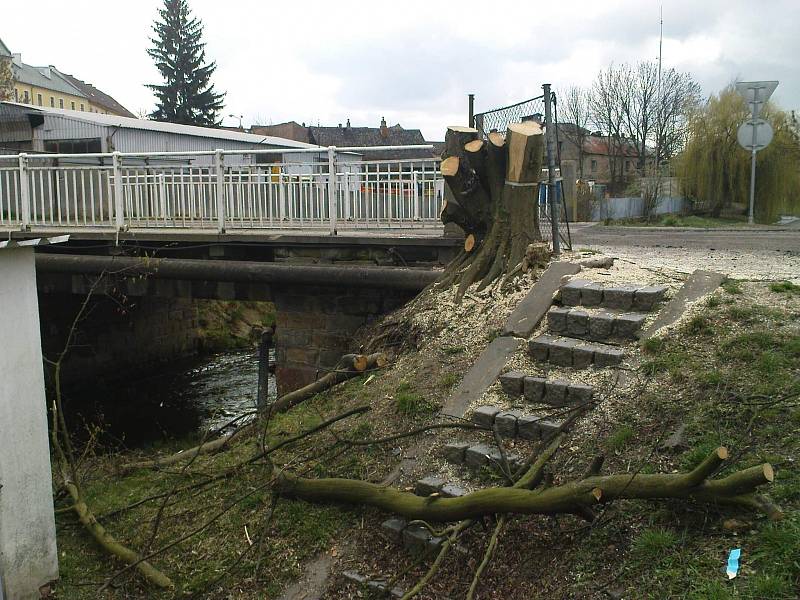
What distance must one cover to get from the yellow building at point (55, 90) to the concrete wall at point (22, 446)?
2363 inches

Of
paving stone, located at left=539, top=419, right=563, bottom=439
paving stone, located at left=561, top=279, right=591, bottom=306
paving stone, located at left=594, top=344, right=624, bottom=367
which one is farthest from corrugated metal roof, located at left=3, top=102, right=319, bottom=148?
paving stone, located at left=539, top=419, right=563, bottom=439

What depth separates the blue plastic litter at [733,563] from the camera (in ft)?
10.4

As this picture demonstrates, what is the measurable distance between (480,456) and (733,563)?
1757 mm

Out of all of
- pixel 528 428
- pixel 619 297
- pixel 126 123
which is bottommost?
pixel 528 428

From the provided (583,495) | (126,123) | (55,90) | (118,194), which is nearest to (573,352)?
(583,495)

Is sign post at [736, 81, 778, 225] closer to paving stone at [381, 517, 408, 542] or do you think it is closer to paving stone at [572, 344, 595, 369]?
paving stone at [572, 344, 595, 369]

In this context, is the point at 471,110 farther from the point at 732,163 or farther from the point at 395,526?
the point at 732,163

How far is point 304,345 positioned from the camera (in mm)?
9305

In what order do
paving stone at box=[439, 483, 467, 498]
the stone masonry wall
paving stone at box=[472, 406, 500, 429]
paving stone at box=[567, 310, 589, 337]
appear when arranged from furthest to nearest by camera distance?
the stone masonry wall < paving stone at box=[567, 310, 589, 337] < paving stone at box=[472, 406, 500, 429] < paving stone at box=[439, 483, 467, 498]

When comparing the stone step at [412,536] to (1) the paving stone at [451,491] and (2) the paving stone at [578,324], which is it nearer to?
(1) the paving stone at [451,491]

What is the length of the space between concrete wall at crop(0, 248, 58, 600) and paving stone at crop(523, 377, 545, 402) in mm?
3285

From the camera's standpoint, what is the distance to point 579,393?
5008mm

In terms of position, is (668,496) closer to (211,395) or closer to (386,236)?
(386,236)

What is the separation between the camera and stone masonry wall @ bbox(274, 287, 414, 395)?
29.3 feet
